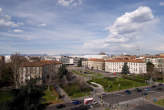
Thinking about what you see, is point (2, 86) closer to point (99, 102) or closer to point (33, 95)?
point (99, 102)

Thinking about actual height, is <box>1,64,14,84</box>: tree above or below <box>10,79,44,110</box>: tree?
below

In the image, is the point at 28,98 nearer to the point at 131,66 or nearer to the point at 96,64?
the point at 131,66

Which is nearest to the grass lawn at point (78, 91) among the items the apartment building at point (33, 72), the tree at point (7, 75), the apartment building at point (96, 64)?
the apartment building at point (33, 72)

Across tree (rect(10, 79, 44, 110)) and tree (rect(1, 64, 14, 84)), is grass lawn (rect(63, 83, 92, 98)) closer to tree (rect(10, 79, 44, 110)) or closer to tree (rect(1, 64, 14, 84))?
tree (rect(1, 64, 14, 84))

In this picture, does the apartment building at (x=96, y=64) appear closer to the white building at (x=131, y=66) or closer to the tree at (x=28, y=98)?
the white building at (x=131, y=66)

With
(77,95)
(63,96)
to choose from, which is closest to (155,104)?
(77,95)

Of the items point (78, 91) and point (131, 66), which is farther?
point (131, 66)

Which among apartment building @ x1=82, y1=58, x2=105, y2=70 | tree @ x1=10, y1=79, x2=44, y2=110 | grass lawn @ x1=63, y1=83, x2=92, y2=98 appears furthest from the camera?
apartment building @ x1=82, y1=58, x2=105, y2=70

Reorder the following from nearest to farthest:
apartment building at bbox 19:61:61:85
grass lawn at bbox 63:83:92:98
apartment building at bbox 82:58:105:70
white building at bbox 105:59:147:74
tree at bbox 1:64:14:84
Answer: grass lawn at bbox 63:83:92:98, tree at bbox 1:64:14:84, apartment building at bbox 19:61:61:85, white building at bbox 105:59:147:74, apartment building at bbox 82:58:105:70

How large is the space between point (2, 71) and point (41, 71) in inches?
537

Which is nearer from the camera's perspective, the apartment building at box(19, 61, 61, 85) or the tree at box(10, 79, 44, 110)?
the tree at box(10, 79, 44, 110)

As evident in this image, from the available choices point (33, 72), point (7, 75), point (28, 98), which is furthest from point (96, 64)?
point (28, 98)

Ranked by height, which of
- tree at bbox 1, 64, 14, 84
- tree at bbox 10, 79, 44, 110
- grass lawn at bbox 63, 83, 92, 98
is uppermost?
tree at bbox 10, 79, 44, 110

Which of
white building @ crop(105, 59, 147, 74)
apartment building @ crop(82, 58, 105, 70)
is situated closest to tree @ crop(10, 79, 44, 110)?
white building @ crop(105, 59, 147, 74)
